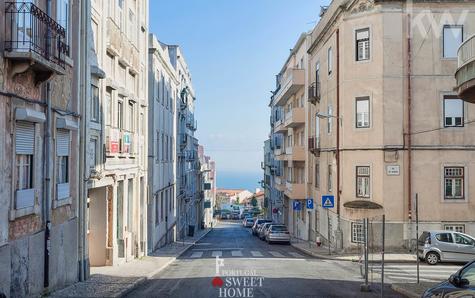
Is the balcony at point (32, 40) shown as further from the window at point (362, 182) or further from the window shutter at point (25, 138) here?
the window at point (362, 182)

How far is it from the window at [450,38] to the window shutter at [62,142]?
59.6 feet

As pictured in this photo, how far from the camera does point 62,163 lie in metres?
14.7

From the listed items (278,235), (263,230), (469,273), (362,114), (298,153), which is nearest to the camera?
(469,273)

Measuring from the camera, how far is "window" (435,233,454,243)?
852 inches

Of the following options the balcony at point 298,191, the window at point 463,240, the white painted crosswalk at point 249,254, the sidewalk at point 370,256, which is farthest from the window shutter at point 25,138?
the balcony at point 298,191

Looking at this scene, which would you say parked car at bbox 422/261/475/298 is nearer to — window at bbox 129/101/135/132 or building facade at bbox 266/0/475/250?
building facade at bbox 266/0/475/250

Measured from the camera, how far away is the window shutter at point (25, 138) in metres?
11.1

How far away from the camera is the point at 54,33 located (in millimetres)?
12469

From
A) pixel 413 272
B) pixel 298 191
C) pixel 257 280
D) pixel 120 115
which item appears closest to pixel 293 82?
pixel 298 191

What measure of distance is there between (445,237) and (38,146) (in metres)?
16.0

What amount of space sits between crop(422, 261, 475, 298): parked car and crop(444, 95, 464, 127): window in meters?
17.7

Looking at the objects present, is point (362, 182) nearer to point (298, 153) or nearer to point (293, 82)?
point (298, 153)

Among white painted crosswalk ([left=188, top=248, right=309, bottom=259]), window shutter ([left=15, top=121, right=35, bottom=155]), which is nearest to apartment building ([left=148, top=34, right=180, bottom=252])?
white painted crosswalk ([left=188, top=248, right=309, bottom=259])

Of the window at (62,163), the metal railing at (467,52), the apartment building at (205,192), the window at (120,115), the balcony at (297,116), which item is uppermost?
the balcony at (297,116)
